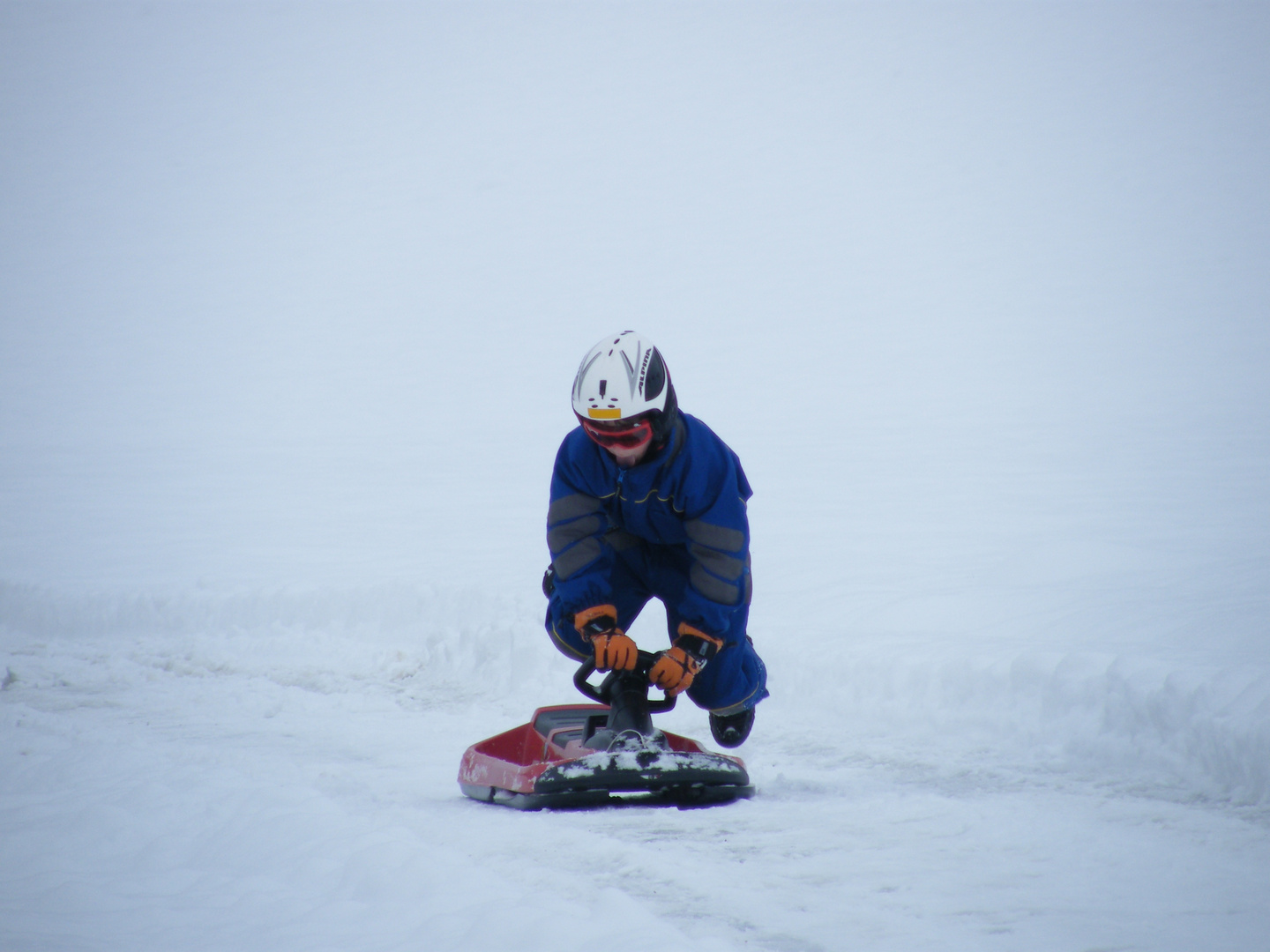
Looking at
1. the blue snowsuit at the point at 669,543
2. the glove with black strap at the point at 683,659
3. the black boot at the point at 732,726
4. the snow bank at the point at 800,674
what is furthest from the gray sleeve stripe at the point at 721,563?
the snow bank at the point at 800,674

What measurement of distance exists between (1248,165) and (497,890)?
4899cm

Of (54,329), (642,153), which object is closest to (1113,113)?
(642,153)

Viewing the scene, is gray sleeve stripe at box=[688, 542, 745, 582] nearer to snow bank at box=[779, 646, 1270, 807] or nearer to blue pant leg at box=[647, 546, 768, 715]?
blue pant leg at box=[647, 546, 768, 715]

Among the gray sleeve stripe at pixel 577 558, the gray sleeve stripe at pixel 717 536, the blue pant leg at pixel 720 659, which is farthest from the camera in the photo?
the blue pant leg at pixel 720 659

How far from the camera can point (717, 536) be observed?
3809mm

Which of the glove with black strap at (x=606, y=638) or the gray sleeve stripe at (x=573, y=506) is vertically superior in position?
the gray sleeve stripe at (x=573, y=506)

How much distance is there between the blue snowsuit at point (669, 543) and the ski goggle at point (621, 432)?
139mm

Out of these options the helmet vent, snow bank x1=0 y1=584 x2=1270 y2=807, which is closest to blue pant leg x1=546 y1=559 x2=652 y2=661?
the helmet vent

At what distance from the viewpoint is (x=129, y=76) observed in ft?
372

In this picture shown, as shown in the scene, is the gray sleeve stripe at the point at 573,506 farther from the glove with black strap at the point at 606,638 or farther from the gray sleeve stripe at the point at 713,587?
the gray sleeve stripe at the point at 713,587

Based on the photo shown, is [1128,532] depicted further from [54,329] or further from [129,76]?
[129,76]

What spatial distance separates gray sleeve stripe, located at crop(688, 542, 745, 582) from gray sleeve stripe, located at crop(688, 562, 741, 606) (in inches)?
0.9

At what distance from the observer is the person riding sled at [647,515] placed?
3.65m

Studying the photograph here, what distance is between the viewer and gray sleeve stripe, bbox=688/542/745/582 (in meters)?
3.82
